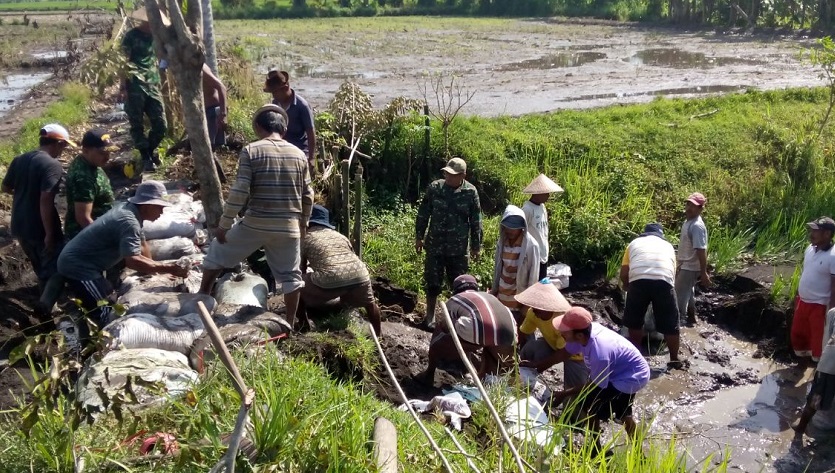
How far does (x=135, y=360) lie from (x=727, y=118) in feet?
32.2

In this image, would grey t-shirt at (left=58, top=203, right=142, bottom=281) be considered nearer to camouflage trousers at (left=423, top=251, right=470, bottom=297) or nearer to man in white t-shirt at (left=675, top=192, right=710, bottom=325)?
camouflage trousers at (left=423, top=251, right=470, bottom=297)

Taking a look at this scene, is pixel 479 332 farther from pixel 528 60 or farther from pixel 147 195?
pixel 528 60

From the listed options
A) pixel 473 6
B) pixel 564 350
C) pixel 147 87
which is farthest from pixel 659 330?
pixel 473 6

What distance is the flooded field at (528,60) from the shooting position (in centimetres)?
1581

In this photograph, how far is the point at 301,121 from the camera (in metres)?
7.04

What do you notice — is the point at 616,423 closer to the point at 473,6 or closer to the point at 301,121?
the point at 301,121

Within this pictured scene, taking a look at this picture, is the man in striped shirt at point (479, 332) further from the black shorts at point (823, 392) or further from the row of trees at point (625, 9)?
the row of trees at point (625, 9)

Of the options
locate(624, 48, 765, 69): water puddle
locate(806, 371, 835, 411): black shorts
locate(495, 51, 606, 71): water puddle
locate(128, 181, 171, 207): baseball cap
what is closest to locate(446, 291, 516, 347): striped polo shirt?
locate(128, 181, 171, 207): baseball cap

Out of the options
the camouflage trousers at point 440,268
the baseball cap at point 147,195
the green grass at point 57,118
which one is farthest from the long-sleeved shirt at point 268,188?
the green grass at point 57,118

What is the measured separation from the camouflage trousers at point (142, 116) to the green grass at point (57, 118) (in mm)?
2336

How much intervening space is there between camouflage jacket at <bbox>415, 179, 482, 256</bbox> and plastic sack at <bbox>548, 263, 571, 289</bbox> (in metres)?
1.34

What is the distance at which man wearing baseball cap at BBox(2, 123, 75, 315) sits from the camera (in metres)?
5.62

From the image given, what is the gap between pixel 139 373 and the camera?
12.9ft

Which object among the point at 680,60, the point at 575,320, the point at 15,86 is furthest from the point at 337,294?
the point at 680,60
